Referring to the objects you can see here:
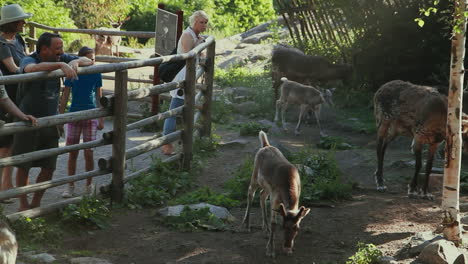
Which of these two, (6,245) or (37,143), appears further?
(37,143)

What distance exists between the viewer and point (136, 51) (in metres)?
22.8

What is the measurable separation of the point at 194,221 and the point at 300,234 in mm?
1043

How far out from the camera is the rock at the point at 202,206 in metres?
7.49

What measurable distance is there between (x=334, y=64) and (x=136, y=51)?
9472 millimetres

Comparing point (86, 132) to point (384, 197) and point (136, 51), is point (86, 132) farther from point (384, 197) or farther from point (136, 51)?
point (136, 51)

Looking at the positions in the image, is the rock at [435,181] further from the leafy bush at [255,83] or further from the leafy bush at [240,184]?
the leafy bush at [255,83]

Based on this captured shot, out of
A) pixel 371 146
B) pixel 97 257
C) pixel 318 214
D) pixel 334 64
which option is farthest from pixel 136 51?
pixel 97 257

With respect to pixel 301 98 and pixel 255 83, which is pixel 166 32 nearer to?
pixel 301 98

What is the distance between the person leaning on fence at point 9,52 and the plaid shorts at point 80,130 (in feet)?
2.06

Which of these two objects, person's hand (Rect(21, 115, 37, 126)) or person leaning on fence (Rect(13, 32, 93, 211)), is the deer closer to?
person's hand (Rect(21, 115, 37, 126))

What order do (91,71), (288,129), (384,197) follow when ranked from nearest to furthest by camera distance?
(91,71) < (384,197) < (288,129)

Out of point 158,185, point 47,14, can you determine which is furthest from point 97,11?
point 158,185

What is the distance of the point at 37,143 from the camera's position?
698cm

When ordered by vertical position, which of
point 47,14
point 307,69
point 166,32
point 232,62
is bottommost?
point 232,62
